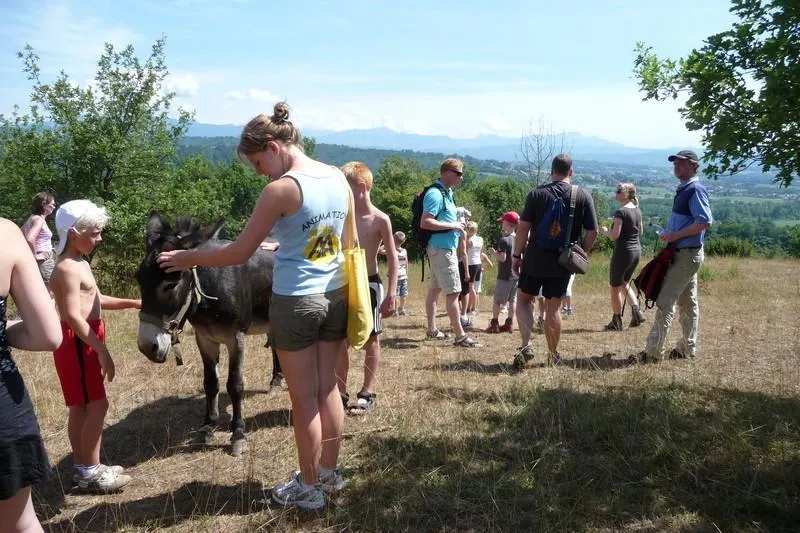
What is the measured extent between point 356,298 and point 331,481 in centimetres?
111

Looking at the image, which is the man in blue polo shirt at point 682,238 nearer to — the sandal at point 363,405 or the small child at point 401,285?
the sandal at point 363,405

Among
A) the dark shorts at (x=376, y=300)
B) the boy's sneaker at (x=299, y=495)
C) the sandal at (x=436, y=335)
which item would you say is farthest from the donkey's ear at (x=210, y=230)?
the sandal at (x=436, y=335)

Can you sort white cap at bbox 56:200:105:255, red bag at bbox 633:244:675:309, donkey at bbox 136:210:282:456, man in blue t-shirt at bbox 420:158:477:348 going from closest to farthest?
white cap at bbox 56:200:105:255, donkey at bbox 136:210:282:456, red bag at bbox 633:244:675:309, man in blue t-shirt at bbox 420:158:477:348

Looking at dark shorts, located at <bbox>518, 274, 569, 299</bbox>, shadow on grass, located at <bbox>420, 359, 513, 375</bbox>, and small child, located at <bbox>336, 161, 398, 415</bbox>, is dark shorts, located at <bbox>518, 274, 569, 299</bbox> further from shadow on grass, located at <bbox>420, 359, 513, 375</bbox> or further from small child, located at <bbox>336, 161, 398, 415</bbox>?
small child, located at <bbox>336, 161, 398, 415</bbox>

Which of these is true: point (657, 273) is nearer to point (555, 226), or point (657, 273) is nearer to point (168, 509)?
point (555, 226)

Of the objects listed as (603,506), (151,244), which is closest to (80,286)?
(151,244)

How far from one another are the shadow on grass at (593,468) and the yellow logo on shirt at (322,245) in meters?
1.41

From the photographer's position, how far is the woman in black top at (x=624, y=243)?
792 cm

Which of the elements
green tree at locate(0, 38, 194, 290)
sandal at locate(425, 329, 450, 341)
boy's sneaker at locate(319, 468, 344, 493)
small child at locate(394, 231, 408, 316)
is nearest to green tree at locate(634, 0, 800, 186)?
boy's sneaker at locate(319, 468, 344, 493)

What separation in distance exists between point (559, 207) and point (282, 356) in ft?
11.1

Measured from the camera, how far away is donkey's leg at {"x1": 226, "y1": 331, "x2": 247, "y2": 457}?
14.1 ft

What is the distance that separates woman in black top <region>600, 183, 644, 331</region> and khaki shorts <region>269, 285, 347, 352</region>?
5650mm

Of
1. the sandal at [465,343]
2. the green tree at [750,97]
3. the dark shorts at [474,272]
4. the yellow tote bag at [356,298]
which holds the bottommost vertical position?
the sandal at [465,343]

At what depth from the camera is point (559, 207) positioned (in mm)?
5566
